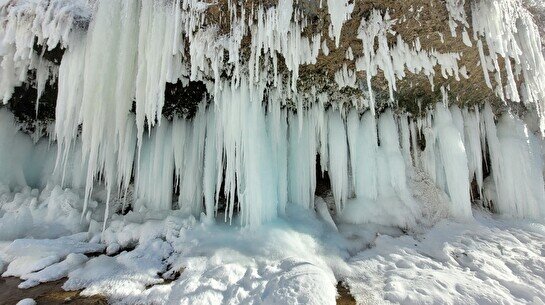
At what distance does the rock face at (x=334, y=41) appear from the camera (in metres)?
4.43

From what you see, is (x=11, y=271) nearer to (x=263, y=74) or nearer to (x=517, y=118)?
(x=263, y=74)

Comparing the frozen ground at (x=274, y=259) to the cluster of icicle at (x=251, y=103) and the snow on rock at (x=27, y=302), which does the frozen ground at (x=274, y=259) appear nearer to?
the snow on rock at (x=27, y=302)

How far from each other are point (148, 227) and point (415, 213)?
5151 millimetres

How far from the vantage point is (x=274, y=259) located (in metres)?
4.55

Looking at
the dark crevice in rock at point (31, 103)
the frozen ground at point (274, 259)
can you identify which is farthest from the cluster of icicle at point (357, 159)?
the dark crevice in rock at point (31, 103)

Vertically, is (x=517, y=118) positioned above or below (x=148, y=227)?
above

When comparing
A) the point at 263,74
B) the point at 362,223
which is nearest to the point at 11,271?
the point at 263,74

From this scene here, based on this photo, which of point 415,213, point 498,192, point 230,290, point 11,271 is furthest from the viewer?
point 498,192

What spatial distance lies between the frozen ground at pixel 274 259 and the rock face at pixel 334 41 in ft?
8.08

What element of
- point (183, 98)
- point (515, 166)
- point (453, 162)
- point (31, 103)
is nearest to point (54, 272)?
point (183, 98)

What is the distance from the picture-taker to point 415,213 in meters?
6.49

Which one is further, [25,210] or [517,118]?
[517,118]

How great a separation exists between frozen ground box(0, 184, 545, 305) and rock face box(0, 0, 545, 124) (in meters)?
2.46

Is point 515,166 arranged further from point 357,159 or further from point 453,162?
point 357,159
